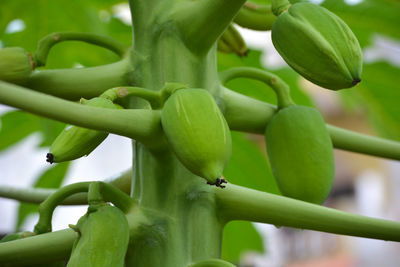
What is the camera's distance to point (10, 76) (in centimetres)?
67

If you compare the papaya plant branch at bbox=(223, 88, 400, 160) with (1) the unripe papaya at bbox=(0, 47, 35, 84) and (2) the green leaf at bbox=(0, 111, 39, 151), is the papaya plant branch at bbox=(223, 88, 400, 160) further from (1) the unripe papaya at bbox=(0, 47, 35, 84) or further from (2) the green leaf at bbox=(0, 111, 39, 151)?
(2) the green leaf at bbox=(0, 111, 39, 151)

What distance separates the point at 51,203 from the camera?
67 centimetres

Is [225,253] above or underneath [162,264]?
above

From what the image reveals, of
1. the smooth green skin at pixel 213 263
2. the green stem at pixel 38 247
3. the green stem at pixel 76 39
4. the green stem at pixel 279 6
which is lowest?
the smooth green skin at pixel 213 263

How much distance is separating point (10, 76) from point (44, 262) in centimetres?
19

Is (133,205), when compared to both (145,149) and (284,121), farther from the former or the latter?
(284,121)

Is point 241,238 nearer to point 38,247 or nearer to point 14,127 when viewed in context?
point 14,127

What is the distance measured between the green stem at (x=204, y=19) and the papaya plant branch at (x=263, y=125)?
0.07 metres

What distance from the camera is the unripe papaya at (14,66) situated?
668 millimetres

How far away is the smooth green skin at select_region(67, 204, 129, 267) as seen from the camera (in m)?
0.57

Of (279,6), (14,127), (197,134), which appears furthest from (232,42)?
(14,127)

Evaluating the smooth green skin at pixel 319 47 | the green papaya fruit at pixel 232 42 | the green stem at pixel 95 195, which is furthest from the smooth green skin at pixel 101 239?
the green papaya fruit at pixel 232 42

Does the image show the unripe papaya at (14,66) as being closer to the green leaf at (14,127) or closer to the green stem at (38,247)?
the green stem at (38,247)

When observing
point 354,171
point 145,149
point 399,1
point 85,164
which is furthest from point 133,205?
point 354,171
